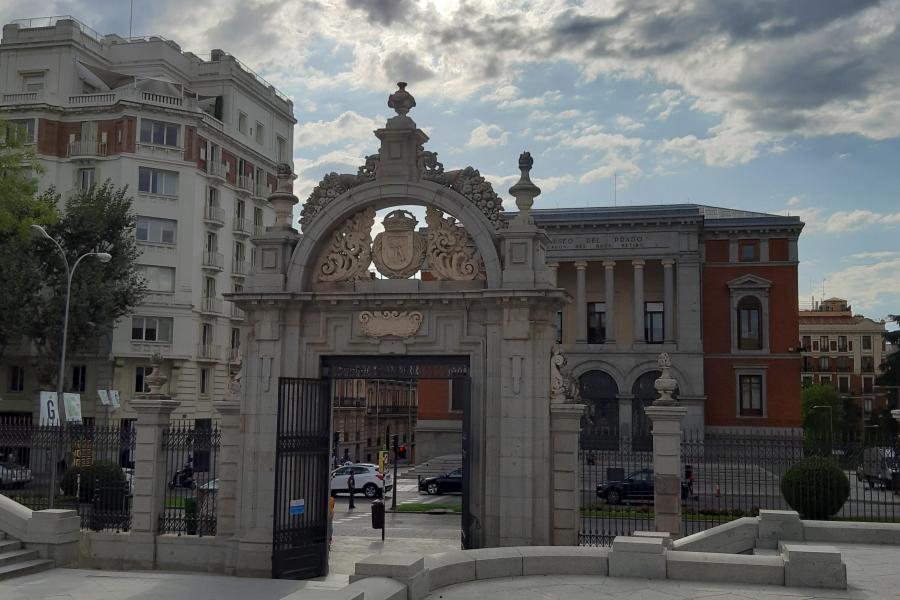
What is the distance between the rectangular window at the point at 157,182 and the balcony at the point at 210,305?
19.1ft

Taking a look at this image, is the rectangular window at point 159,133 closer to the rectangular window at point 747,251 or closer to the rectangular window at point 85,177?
the rectangular window at point 85,177

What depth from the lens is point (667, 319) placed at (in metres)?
50.0

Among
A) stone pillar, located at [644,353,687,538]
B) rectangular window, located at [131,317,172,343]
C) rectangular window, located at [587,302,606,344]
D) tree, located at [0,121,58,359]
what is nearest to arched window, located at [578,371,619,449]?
rectangular window, located at [587,302,606,344]

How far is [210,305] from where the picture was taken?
46344 millimetres

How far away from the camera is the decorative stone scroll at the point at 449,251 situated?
1564cm

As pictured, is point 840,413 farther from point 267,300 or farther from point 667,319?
point 267,300

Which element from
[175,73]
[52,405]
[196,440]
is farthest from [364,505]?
[175,73]

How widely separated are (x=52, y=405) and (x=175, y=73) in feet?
106

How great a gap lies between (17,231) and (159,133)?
11.8m

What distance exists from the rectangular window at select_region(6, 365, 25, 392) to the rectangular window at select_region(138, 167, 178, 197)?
1085cm

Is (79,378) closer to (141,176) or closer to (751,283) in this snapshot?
(141,176)

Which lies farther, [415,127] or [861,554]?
[415,127]

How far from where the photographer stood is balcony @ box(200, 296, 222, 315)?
4581cm

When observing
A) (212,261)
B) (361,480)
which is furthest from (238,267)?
(361,480)
